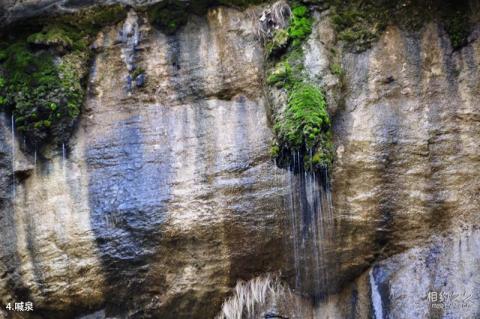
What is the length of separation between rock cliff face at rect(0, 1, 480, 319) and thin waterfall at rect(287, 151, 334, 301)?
73 mm

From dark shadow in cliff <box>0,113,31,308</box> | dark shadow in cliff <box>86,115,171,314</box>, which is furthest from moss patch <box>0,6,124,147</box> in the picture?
dark shadow in cliff <box>86,115,171,314</box>

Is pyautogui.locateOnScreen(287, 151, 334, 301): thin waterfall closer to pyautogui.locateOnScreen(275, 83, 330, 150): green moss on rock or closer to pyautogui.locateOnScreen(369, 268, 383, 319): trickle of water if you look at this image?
pyautogui.locateOnScreen(275, 83, 330, 150): green moss on rock

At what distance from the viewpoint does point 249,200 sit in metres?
7.70

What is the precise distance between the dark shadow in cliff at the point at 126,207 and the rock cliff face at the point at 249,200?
0.04 feet

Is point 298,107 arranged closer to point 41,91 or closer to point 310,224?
point 310,224

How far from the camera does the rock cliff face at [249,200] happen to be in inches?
298

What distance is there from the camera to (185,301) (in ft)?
25.4

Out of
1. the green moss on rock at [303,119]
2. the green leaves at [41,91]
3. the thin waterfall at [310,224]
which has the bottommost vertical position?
the thin waterfall at [310,224]

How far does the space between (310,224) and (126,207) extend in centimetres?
179

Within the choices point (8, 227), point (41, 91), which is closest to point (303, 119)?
point (41, 91)

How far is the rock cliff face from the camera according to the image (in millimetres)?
7562

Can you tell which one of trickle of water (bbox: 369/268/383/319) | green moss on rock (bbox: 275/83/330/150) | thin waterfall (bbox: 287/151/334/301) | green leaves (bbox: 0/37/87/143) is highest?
green leaves (bbox: 0/37/87/143)

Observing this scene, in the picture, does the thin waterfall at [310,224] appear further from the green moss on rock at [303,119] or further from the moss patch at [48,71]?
the moss patch at [48,71]

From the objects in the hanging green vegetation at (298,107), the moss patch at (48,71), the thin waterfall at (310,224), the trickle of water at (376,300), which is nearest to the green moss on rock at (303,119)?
the hanging green vegetation at (298,107)
